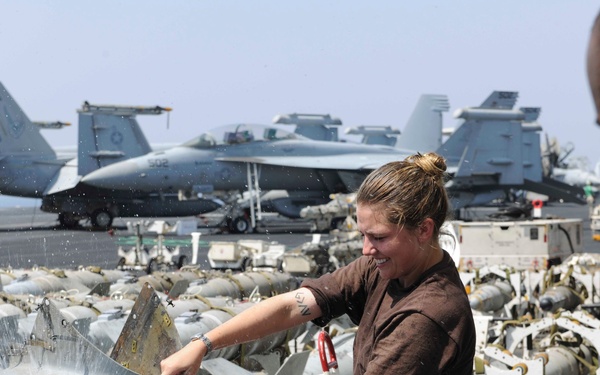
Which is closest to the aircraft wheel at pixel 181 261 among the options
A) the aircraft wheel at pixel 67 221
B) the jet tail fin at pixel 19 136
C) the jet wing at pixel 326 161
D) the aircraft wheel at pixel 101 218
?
the jet tail fin at pixel 19 136

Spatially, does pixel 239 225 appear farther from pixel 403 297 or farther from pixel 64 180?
pixel 403 297

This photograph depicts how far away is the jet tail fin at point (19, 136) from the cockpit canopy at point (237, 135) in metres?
4.82

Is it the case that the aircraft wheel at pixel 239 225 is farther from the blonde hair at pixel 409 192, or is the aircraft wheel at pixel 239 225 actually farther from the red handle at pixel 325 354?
the blonde hair at pixel 409 192

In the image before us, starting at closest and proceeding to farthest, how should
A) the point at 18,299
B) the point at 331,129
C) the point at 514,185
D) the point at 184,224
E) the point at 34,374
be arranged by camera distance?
1. the point at 34,374
2. the point at 18,299
3. the point at 184,224
4. the point at 514,185
5. the point at 331,129

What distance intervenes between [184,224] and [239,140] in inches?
385

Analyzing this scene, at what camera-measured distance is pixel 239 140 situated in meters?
30.1

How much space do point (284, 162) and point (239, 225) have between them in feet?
7.95

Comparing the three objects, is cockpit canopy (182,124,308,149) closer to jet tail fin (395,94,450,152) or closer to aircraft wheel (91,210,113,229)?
aircraft wheel (91,210,113,229)

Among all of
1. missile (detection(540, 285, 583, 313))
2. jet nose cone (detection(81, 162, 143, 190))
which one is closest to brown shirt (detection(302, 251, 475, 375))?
missile (detection(540, 285, 583, 313))

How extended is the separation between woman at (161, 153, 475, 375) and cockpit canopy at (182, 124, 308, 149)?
89.8ft

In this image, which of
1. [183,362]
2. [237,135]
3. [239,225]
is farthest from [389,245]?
[239,225]

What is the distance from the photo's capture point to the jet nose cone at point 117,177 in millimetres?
31453

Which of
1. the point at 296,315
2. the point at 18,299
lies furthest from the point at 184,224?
the point at 296,315

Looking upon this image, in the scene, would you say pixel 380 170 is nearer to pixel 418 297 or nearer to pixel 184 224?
pixel 418 297
